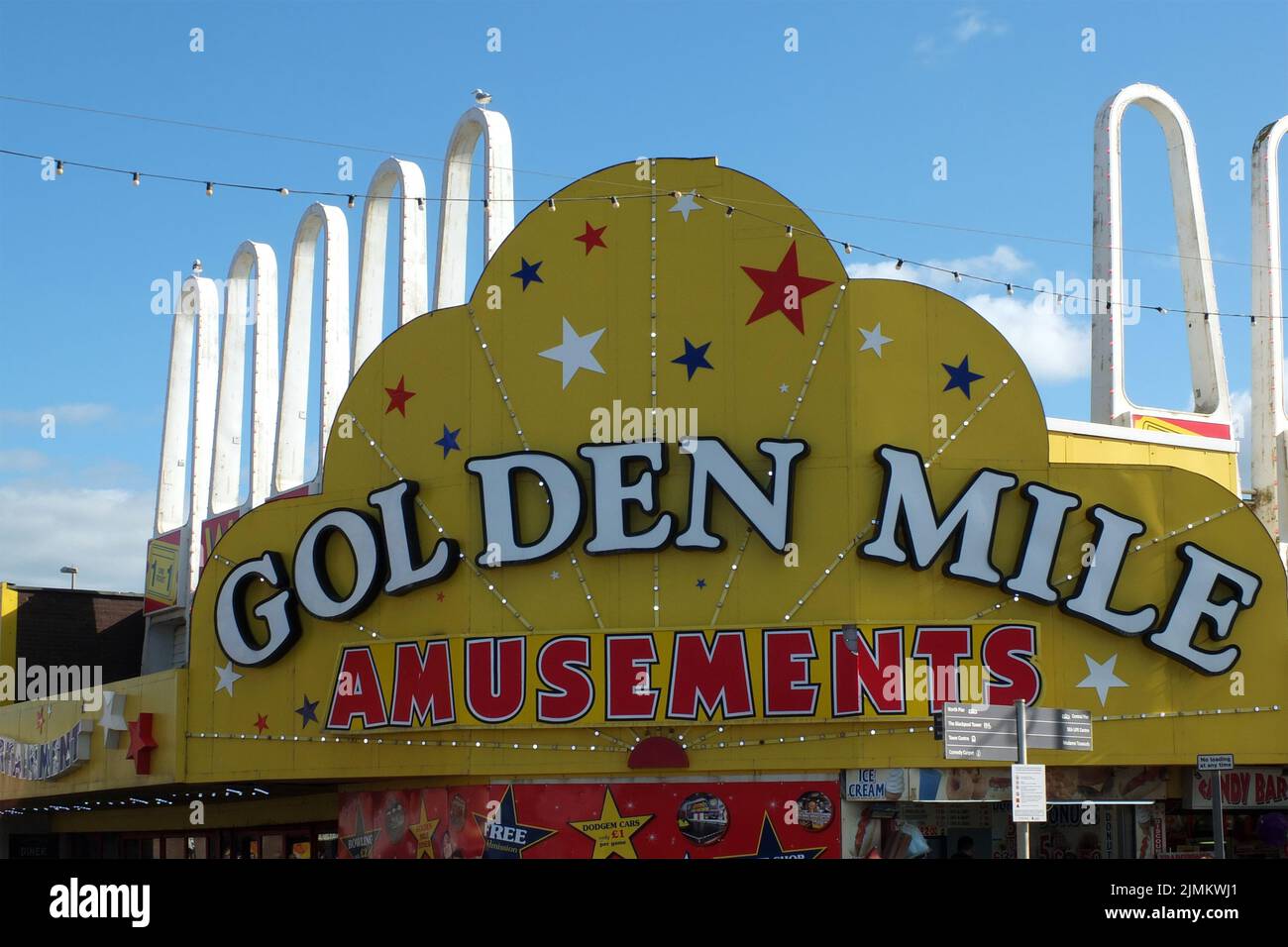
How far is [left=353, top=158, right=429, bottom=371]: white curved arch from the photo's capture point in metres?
24.8

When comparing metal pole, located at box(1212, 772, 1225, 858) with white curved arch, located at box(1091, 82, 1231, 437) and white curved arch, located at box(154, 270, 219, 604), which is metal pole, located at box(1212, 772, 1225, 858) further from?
white curved arch, located at box(154, 270, 219, 604)

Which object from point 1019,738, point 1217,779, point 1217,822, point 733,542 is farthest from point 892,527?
point 1217,822

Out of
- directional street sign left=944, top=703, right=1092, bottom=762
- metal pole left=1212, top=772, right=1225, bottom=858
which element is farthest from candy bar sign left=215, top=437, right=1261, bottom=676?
directional street sign left=944, top=703, right=1092, bottom=762

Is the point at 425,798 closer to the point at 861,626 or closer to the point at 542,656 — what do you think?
the point at 542,656

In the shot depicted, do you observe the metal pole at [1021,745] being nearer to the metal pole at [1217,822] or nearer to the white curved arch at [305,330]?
the metal pole at [1217,822]

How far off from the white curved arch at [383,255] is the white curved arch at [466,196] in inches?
24.4

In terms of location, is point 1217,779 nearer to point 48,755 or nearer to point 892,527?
point 892,527

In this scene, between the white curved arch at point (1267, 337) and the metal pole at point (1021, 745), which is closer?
the metal pole at point (1021, 745)

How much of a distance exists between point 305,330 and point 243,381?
13.9ft

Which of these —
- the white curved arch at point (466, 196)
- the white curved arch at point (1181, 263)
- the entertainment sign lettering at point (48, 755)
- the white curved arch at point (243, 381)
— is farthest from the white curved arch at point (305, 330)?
the white curved arch at point (1181, 263)

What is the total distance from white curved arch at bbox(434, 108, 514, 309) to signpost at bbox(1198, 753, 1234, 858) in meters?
12.1

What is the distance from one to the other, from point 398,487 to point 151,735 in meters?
5.49

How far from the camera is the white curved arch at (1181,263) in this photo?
22.3 m
